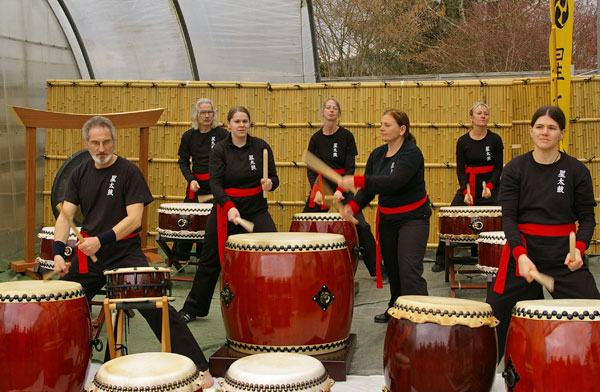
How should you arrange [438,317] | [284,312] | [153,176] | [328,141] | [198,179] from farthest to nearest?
[153,176]
[198,179]
[328,141]
[284,312]
[438,317]

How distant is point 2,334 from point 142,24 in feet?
18.8

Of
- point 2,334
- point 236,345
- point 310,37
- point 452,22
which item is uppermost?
point 452,22

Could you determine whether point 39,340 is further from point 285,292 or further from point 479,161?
point 479,161

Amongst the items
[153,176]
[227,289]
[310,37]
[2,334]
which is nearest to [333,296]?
[227,289]

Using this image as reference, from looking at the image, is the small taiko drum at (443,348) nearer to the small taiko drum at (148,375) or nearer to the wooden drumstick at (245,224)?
the small taiko drum at (148,375)

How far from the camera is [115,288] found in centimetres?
303

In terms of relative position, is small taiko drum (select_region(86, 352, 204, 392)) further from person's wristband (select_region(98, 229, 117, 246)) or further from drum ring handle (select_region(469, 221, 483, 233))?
drum ring handle (select_region(469, 221, 483, 233))

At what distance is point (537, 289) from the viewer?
9.87ft

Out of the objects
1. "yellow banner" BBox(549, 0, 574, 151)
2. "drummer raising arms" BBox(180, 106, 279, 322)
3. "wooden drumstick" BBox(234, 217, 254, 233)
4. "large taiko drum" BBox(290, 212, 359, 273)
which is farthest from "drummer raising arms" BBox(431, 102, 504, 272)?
"wooden drumstick" BBox(234, 217, 254, 233)

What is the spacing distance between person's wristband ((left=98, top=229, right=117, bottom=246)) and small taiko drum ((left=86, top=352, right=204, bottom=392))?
3.34 ft

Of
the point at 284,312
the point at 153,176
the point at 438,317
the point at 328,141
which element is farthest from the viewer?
the point at 153,176

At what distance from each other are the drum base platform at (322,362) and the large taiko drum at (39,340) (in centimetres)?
72

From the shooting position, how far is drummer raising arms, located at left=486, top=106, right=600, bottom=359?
2.94 meters

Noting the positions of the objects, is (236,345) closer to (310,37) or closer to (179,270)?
(179,270)
